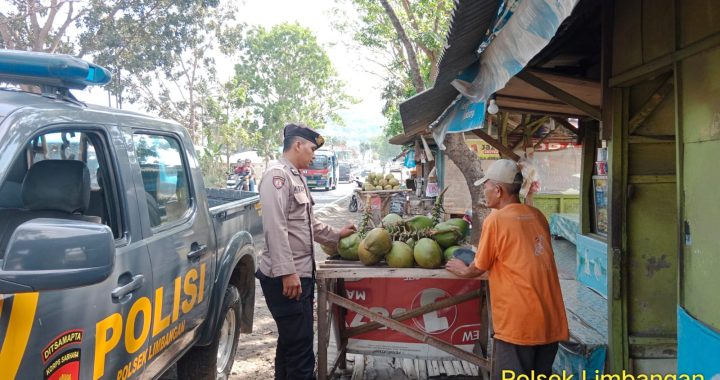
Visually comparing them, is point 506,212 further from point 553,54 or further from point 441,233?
point 553,54

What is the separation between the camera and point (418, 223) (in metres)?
3.60

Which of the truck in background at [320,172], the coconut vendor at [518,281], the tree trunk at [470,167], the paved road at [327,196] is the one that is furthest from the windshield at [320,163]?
the coconut vendor at [518,281]

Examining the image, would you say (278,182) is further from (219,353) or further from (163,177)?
(219,353)

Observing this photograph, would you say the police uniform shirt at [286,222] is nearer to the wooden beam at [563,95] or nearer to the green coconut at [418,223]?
the green coconut at [418,223]

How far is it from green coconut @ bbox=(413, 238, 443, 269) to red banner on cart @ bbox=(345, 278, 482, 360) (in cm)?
43

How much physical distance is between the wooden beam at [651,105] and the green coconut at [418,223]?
153 centimetres

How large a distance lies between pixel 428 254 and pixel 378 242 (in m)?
0.33

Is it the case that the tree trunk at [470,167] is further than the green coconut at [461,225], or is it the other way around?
the tree trunk at [470,167]

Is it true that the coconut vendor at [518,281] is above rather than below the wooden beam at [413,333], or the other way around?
above

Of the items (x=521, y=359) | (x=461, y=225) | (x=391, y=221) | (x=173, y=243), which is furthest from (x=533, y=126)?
(x=173, y=243)

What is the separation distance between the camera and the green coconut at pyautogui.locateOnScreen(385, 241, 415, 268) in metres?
3.24

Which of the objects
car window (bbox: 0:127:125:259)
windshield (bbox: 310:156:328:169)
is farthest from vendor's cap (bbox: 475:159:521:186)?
windshield (bbox: 310:156:328:169)

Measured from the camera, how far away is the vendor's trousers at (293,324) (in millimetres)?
3225

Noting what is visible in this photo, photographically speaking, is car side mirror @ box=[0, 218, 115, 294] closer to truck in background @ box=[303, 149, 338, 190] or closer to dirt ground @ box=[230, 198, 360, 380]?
dirt ground @ box=[230, 198, 360, 380]
